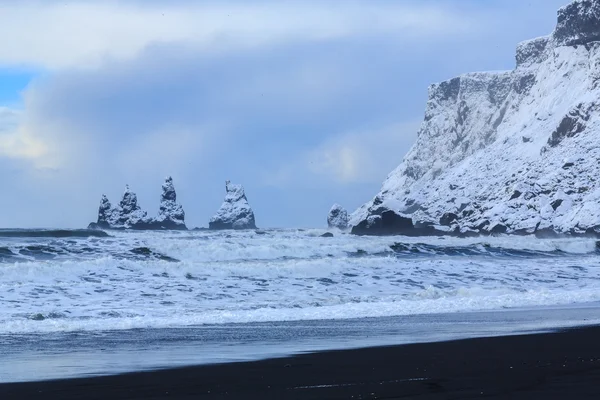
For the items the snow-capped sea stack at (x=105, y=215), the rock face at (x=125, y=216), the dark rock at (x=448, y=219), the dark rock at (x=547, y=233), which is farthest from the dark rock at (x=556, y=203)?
the snow-capped sea stack at (x=105, y=215)

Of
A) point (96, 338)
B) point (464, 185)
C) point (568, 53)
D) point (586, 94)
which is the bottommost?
point (96, 338)

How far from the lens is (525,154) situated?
408 feet

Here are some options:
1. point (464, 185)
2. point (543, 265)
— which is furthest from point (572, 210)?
point (543, 265)

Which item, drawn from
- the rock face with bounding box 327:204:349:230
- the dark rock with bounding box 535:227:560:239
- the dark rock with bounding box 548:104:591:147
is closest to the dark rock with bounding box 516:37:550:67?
the rock face with bounding box 327:204:349:230

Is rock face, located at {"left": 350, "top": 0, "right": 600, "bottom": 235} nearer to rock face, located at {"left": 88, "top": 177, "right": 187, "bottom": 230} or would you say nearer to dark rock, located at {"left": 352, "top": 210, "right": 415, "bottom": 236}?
dark rock, located at {"left": 352, "top": 210, "right": 415, "bottom": 236}

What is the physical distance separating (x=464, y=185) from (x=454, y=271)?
4210 inches

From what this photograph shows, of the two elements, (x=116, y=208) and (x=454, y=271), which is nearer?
(x=454, y=271)

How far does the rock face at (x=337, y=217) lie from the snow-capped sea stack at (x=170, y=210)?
2609cm

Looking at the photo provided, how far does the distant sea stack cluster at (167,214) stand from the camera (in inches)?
4665

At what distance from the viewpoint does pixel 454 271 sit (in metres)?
30.0

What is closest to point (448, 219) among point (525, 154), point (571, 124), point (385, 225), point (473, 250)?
point (385, 225)

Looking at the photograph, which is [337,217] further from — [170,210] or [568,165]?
[568,165]

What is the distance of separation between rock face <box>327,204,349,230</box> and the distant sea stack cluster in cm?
1238

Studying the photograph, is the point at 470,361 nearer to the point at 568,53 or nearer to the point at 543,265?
the point at 543,265
